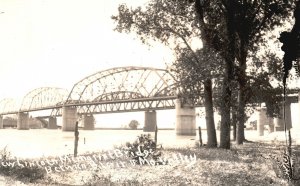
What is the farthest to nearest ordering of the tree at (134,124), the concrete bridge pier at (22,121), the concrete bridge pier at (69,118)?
the tree at (134,124), the concrete bridge pier at (22,121), the concrete bridge pier at (69,118)

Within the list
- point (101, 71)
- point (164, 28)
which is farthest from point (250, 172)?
point (101, 71)

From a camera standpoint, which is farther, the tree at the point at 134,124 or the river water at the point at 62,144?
the tree at the point at 134,124

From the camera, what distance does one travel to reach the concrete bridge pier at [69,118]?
108 meters

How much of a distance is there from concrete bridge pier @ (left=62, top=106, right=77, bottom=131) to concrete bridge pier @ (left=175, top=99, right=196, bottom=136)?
46.3 metres

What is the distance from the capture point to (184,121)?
73125mm

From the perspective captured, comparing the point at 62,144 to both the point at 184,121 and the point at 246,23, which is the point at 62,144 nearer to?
the point at 246,23

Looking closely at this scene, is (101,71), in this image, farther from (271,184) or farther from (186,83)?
(271,184)

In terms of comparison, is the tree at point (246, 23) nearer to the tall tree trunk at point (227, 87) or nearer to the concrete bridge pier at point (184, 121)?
the tall tree trunk at point (227, 87)

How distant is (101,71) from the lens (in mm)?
111312

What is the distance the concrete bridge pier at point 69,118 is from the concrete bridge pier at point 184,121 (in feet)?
152

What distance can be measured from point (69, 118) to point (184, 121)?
50128mm

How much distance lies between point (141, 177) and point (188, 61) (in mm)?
10151

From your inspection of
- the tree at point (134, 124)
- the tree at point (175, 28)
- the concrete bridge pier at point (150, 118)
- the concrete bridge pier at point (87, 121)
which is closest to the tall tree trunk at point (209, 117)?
the tree at point (175, 28)

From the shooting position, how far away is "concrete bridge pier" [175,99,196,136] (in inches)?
2855
